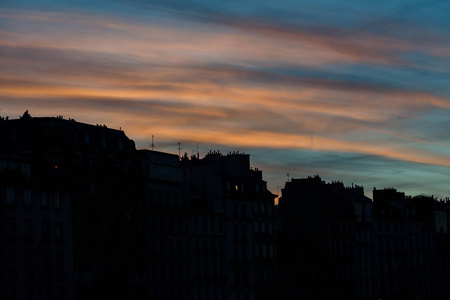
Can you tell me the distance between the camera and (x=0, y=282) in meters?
130

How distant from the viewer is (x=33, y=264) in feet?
446

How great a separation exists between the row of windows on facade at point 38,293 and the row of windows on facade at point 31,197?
391 inches

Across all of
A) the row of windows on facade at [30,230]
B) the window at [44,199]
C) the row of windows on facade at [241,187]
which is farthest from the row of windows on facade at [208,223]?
the window at [44,199]

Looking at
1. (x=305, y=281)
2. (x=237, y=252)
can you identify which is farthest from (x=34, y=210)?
(x=305, y=281)

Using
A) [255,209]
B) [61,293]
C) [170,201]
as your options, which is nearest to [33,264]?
[61,293]

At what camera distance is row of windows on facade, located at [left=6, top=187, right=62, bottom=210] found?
438ft

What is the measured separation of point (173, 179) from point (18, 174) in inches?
1495

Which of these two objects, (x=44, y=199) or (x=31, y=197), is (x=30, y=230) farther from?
(x=44, y=199)

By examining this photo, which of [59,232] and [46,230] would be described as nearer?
[46,230]

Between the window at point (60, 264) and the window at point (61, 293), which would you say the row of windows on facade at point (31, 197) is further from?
the window at point (61, 293)

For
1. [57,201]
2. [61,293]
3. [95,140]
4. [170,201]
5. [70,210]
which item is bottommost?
[61,293]

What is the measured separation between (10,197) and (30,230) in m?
5.54

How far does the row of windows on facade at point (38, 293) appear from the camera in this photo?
131625 mm

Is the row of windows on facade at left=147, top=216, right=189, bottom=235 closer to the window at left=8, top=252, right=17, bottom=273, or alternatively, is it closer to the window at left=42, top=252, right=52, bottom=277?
the window at left=42, top=252, right=52, bottom=277
